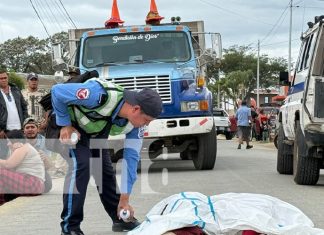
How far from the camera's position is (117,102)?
211 inches

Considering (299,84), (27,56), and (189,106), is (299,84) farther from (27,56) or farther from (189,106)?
(27,56)

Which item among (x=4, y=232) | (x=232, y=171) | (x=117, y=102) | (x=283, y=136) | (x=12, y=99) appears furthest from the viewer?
(x=232, y=171)

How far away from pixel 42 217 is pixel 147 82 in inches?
204

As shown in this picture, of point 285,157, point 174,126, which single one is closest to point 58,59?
point 174,126

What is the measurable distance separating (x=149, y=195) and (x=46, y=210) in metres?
1.82

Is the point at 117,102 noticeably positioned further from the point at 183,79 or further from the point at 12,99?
the point at 183,79

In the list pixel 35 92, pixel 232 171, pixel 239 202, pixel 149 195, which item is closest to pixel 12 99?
pixel 35 92

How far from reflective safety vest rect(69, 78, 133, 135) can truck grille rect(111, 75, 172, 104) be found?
6337mm

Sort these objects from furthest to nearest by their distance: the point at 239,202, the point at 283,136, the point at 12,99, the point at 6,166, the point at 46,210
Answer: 1. the point at 283,136
2. the point at 12,99
3. the point at 6,166
4. the point at 46,210
5. the point at 239,202

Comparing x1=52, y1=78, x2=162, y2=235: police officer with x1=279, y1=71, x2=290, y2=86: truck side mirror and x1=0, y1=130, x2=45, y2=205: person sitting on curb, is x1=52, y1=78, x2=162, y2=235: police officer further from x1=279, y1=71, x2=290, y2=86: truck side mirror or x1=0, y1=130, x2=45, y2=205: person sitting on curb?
x1=279, y1=71, x2=290, y2=86: truck side mirror

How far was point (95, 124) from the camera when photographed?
5.60 meters

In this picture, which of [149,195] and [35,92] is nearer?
Answer: [149,195]

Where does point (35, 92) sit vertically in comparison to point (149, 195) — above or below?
above

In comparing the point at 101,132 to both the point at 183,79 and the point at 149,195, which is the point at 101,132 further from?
the point at 183,79
